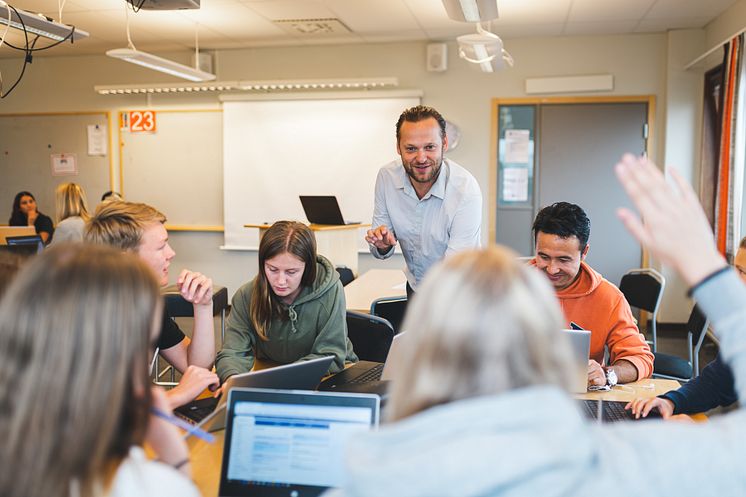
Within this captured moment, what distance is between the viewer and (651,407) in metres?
1.67

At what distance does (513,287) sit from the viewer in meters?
0.75

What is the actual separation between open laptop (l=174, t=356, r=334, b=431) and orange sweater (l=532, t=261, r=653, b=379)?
3.67 feet

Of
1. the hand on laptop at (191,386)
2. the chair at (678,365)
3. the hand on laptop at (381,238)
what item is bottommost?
the chair at (678,365)

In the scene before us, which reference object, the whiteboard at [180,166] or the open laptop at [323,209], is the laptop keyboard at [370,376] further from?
the whiteboard at [180,166]

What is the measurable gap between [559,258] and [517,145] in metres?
3.75

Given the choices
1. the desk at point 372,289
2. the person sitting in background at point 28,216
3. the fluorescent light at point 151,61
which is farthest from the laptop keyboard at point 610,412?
the person sitting in background at point 28,216

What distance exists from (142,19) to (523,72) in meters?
3.32

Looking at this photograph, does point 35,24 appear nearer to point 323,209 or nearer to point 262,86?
point 323,209

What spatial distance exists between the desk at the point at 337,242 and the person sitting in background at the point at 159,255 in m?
2.20

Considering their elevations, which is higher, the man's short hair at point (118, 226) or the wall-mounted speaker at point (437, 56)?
the wall-mounted speaker at point (437, 56)

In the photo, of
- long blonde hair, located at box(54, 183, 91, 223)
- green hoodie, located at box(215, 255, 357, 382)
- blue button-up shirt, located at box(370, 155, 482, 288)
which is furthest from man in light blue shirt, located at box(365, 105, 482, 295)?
long blonde hair, located at box(54, 183, 91, 223)

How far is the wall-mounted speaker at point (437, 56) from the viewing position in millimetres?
5711

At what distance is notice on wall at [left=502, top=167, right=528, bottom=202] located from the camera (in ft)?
19.2

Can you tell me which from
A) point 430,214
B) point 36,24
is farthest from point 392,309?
point 36,24
